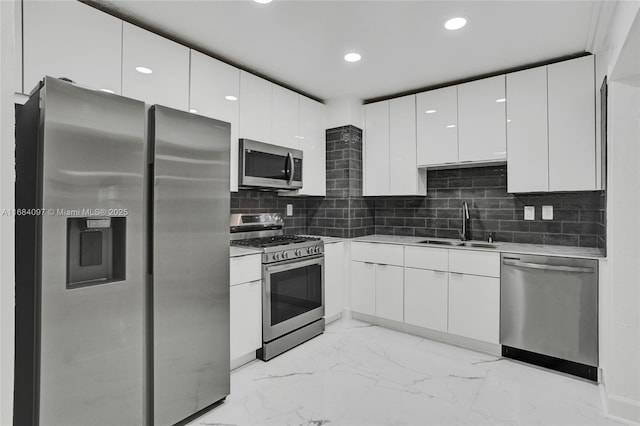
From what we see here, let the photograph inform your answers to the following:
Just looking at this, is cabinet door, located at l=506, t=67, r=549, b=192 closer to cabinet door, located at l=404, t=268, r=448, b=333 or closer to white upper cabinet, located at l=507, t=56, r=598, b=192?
white upper cabinet, located at l=507, t=56, r=598, b=192

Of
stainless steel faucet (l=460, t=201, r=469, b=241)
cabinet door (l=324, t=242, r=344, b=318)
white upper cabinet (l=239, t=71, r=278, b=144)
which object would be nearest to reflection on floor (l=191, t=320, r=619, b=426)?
cabinet door (l=324, t=242, r=344, b=318)

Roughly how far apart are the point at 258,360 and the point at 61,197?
74.6 inches

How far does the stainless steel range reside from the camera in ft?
9.04

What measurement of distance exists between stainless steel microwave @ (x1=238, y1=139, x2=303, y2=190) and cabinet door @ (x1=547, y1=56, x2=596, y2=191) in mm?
2207

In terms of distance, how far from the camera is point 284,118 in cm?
338

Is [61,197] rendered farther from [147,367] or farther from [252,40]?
[252,40]

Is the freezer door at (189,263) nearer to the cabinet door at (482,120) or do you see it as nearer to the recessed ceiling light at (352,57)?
the recessed ceiling light at (352,57)

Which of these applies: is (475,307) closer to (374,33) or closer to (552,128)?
(552,128)

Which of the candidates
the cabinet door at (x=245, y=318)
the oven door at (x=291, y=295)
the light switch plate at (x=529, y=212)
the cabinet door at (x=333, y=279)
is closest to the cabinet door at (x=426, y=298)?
the cabinet door at (x=333, y=279)

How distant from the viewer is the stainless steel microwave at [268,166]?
2.90 m

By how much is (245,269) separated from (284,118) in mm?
1580

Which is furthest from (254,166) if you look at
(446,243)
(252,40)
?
(446,243)

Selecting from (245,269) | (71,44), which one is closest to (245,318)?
(245,269)

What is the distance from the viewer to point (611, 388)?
2070 millimetres
